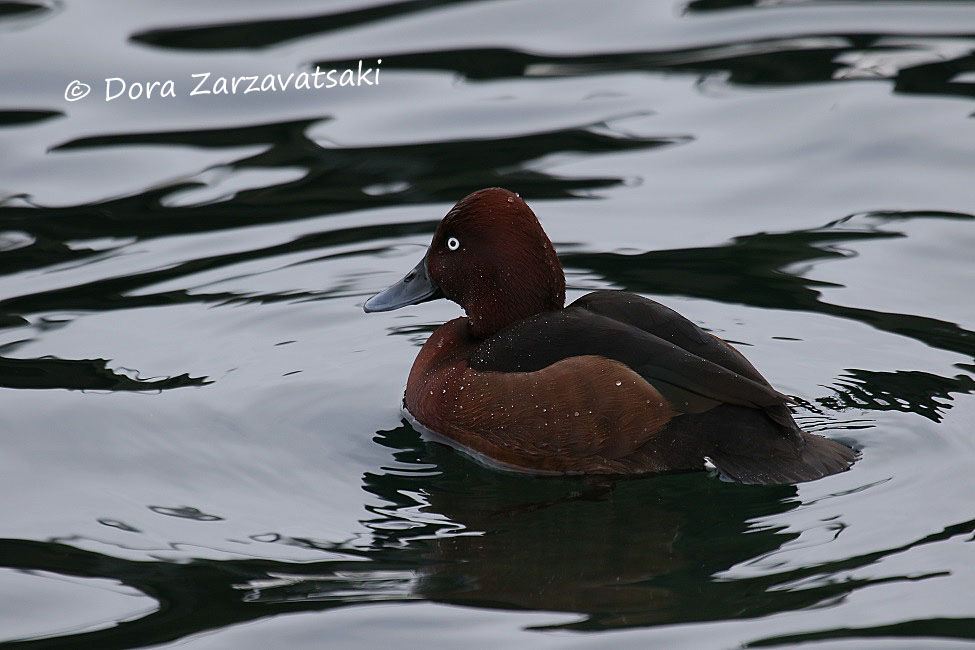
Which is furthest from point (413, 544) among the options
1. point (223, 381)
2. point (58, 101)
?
point (58, 101)

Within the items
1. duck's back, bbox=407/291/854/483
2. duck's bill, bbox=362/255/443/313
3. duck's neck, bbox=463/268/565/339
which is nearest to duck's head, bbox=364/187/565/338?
duck's neck, bbox=463/268/565/339

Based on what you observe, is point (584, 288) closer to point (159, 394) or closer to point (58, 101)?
point (159, 394)

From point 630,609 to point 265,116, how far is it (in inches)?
265

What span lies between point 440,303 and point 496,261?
1845 mm

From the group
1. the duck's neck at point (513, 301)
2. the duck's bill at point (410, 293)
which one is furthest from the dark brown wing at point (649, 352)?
the duck's bill at point (410, 293)

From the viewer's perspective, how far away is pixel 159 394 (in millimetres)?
6988

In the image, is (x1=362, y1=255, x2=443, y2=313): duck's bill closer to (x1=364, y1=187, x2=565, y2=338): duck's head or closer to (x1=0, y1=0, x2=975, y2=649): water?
(x1=364, y1=187, x2=565, y2=338): duck's head

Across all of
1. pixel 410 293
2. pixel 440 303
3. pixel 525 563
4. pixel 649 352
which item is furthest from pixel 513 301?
pixel 440 303

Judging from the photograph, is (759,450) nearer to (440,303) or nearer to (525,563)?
(525,563)

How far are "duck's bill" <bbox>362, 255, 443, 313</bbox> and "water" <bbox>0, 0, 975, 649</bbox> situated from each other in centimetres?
35

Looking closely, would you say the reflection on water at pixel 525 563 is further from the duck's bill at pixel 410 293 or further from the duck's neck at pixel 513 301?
the duck's bill at pixel 410 293

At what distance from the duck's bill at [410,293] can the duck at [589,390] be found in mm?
435

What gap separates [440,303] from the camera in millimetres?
8477

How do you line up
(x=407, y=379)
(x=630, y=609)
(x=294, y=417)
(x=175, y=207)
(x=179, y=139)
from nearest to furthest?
1. (x=630, y=609)
2. (x=294, y=417)
3. (x=407, y=379)
4. (x=175, y=207)
5. (x=179, y=139)
